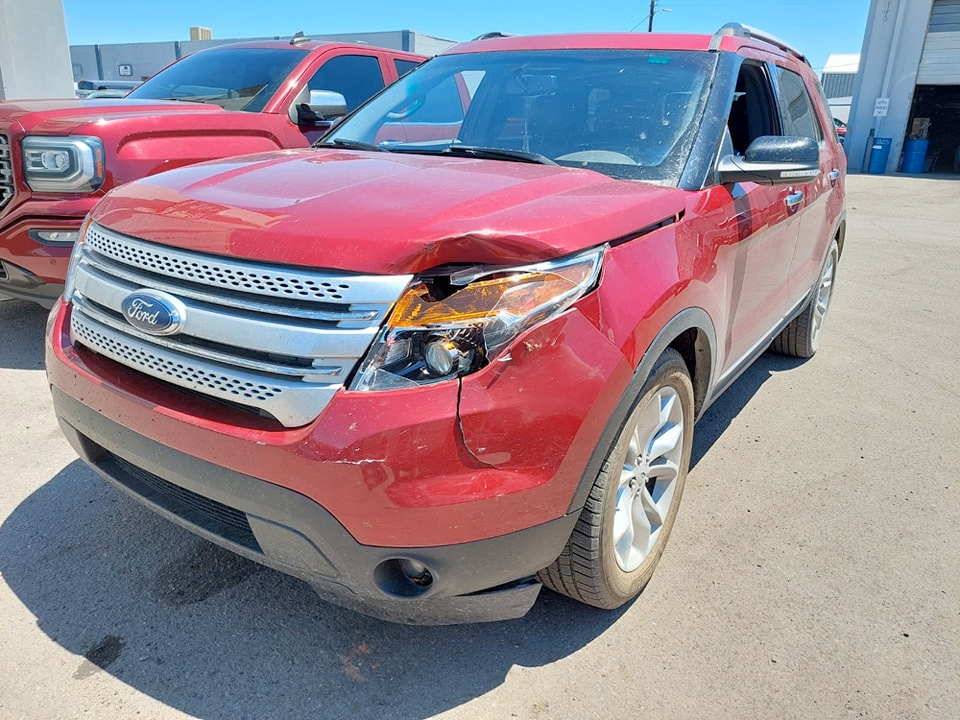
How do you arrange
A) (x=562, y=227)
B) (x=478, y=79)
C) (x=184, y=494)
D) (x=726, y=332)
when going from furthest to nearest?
1. (x=478, y=79)
2. (x=726, y=332)
3. (x=184, y=494)
4. (x=562, y=227)

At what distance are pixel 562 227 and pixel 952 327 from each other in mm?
5559

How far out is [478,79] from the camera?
347 centimetres

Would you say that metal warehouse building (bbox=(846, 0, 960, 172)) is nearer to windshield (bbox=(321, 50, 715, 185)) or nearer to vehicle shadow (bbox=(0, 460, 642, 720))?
windshield (bbox=(321, 50, 715, 185))

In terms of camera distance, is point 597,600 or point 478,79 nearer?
point 597,600

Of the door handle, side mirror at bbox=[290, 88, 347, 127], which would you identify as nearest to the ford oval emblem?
the door handle

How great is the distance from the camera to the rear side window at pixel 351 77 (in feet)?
18.4

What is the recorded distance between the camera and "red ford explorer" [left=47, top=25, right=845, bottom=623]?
171cm

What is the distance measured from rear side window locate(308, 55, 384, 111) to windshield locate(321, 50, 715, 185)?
2.26 meters

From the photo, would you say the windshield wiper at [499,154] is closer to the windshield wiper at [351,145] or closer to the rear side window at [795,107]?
the windshield wiper at [351,145]

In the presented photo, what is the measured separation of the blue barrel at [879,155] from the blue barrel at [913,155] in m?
0.77

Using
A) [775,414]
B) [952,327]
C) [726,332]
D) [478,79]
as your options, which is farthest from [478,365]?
[952,327]

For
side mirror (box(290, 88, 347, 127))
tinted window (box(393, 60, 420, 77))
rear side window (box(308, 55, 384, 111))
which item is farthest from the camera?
tinted window (box(393, 60, 420, 77))

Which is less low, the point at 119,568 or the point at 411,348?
the point at 411,348

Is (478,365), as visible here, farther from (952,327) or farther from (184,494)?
(952,327)
